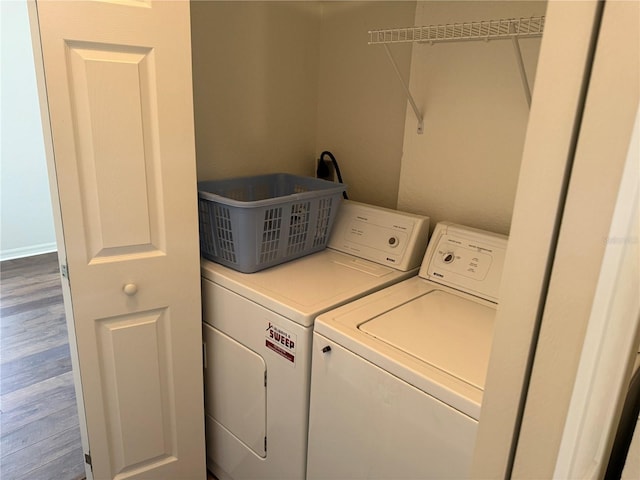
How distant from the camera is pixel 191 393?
1.77 meters

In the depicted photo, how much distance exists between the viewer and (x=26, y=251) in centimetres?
437

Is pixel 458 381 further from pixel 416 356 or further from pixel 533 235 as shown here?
pixel 533 235

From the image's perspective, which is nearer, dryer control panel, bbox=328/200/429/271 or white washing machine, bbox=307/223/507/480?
white washing machine, bbox=307/223/507/480

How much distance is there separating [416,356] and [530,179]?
A: 0.76 metres

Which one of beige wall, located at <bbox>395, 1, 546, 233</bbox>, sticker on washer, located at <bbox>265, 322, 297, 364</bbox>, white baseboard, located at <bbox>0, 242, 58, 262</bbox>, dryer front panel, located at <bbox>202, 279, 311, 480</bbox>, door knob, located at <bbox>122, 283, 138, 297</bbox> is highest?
beige wall, located at <bbox>395, 1, 546, 233</bbox>

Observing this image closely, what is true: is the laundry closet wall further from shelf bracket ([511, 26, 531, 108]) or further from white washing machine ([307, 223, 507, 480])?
white washing machine ([307, 223, 507, 480])

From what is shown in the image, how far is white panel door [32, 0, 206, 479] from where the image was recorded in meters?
1.28

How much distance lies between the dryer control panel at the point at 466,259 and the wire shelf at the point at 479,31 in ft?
2.12

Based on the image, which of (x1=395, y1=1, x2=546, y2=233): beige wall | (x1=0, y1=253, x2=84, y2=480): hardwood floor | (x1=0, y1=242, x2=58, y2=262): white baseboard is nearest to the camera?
(x1=395, y1=1, x2=546, y2=233): beige wall

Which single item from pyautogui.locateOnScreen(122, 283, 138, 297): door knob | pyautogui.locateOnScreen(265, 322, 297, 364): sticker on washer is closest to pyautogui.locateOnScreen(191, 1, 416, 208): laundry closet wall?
pyautogui.locateOnScreen(122, 283, 138, 297): door knob

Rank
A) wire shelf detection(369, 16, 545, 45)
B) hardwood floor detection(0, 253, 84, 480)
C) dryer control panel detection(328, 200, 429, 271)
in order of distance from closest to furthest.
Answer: wire shelf detection(369, 16, 545, 45) → dryer control panel detection(328, 200, 429, 271) → hardwood floor detection(0, 253, 84, 480)

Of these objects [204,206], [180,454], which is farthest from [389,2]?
[180,454]

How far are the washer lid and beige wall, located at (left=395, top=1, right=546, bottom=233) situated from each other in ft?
1.41

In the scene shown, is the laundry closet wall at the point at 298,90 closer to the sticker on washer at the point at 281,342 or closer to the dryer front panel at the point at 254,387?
the dryer front panel at the point at 254,387
